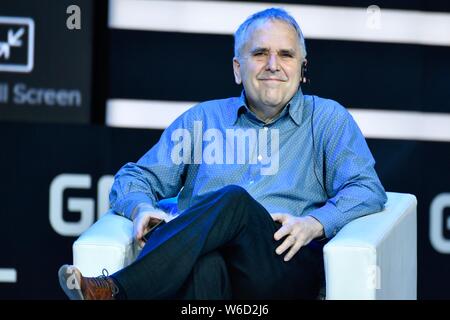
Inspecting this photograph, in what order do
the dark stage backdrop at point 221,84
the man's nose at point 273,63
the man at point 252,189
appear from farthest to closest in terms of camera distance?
the dark stage backdrop at point 221,84 → the man's nose at point 273,63 → the man at point 252,189

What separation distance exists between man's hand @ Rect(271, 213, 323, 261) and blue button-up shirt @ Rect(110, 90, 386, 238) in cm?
7

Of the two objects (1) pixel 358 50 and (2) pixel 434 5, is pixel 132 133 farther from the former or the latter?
(2) pixel 434 5

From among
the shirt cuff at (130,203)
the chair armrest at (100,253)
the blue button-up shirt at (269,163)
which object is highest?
the blue button-up shirt at (269,163)

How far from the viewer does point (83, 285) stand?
3098 millimetres

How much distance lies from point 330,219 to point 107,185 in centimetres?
154

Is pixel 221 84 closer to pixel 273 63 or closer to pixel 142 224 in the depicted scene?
pixel 273 63

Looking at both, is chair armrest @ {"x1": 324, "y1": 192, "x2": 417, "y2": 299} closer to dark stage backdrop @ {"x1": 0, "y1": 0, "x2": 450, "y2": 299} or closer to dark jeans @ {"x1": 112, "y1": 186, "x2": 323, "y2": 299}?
dark jeans @ {"x1": 112, "y1": 186, "x2": 323, "y2": 299}

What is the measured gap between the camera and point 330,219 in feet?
11.4

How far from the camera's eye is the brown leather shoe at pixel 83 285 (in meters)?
3.10

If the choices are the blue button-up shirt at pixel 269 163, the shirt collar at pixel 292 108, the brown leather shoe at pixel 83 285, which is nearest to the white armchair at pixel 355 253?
the blue button-up shirt at pixel 269 163

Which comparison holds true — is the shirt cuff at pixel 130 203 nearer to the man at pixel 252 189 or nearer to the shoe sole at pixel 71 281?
the man at pixel 252 189

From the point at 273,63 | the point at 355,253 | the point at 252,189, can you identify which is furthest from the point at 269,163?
the point at 355,253

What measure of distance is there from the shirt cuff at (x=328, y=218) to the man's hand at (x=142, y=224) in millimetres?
514

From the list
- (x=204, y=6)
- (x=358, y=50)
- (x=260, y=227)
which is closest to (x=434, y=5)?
(x=358, y=50)
